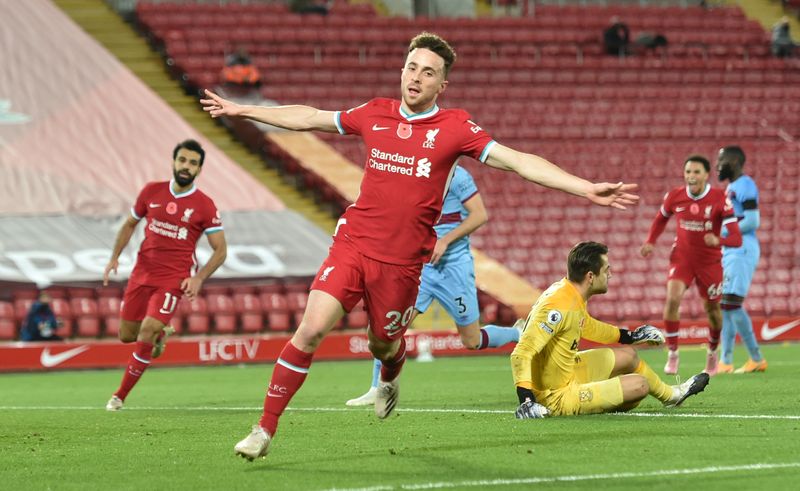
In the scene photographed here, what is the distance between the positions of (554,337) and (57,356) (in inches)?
498

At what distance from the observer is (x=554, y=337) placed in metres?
8.64

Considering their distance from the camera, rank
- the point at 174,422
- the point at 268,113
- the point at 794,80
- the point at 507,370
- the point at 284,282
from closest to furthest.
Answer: the point at 268,113
the point at 174,422
the point at 507,370
the point at 284,282
the point at 794,80

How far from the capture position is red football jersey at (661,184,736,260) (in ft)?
44.4

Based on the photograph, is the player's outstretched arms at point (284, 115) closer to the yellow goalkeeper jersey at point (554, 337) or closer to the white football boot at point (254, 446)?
the white football boot at point (254, 446)

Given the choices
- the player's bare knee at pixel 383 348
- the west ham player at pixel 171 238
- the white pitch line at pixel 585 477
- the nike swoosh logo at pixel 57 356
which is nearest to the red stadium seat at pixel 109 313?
the nike swoosh logo at pixel 57 356

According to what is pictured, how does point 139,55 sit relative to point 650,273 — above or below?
above

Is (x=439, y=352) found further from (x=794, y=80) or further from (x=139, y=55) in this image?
(x=794, y=80)

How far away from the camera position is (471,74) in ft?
98.4

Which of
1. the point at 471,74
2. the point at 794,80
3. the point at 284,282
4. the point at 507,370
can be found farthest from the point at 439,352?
the point at 794,80

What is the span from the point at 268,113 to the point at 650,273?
19.5 meters

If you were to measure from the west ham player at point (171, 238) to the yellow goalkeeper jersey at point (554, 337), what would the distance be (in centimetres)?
402

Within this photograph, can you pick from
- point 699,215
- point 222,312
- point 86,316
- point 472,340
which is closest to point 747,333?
point 699,215

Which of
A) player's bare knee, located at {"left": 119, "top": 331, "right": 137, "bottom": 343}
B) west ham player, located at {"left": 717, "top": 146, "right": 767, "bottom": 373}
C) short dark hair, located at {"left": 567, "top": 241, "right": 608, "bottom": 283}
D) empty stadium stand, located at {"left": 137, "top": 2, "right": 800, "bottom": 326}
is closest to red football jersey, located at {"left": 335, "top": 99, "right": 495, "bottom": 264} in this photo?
short dark hair, located at {"left": 567, "top": 241, "right": 608, "bottom": 283}

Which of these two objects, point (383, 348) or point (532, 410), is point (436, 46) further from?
point (532, 410)
